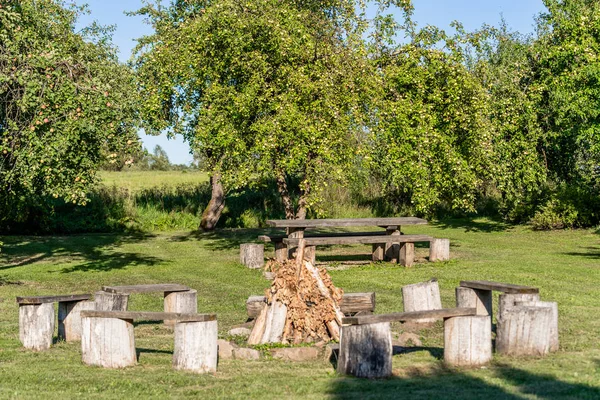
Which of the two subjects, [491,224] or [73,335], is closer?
[73,335]

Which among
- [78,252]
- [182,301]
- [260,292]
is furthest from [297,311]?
[78,252]

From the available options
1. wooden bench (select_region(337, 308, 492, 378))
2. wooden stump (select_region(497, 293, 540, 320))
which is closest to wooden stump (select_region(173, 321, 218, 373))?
wooden bench (select_region(337, 308, 492, 378))

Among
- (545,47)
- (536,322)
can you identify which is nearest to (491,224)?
(545,47)

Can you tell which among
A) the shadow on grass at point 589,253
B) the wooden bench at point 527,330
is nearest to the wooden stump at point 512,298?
the wooden bench at point 527,330

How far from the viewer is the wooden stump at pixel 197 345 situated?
933 centimetres

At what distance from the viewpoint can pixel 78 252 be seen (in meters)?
26.7

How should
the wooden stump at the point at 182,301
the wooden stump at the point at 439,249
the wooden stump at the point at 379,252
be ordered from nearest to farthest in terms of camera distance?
the wooden stump at the point at 182,301, the wooden stump at the point at 439,249, the wooden stump at the point at 379,252

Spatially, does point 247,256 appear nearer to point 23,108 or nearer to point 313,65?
point 313,65

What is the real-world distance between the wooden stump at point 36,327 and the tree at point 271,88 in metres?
10.8

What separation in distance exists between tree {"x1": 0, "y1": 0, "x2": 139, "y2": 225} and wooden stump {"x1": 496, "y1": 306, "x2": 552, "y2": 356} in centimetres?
910

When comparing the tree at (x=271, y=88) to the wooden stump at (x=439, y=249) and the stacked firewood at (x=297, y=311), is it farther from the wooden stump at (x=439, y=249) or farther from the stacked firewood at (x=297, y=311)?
the stacked firewood at (x=297, y=311)

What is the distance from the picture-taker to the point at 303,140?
69.6ft

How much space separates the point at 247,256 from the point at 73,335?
10.4 m

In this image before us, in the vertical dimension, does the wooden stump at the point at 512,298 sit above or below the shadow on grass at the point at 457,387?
above
